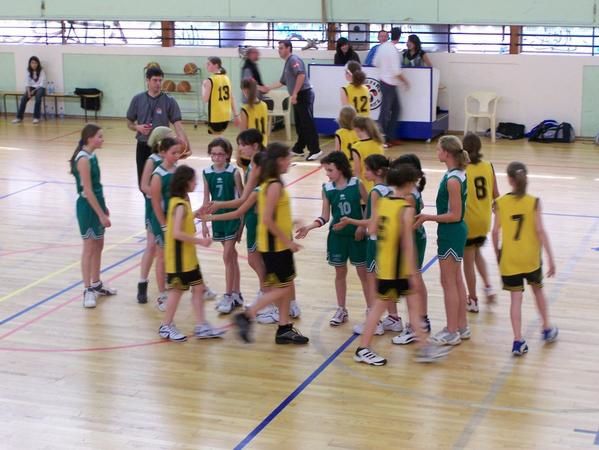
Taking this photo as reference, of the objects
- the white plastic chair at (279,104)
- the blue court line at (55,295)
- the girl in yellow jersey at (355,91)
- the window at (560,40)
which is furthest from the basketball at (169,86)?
the blue court line at (55,295)

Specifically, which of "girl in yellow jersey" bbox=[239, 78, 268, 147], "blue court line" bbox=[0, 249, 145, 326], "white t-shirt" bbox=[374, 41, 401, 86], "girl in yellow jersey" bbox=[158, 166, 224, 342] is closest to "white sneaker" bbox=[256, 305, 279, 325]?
"girl in yellow jersey" bbox=[158, 166, 224, 342]

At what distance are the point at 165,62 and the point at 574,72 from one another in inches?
296

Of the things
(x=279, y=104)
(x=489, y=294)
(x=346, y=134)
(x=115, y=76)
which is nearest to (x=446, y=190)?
(x=489, y=294)

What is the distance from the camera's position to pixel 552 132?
53.9 feet

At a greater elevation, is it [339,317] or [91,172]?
[91,172]

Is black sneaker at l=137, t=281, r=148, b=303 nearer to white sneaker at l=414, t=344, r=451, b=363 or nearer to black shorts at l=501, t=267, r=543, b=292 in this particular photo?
white sneaker at l=414, t=344, r=451, b=363

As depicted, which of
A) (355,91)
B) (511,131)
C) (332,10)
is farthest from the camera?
(332,10)

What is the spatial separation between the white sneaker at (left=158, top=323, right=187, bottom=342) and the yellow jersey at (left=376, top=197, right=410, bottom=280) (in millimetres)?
1757

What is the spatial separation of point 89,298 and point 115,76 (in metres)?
11.5

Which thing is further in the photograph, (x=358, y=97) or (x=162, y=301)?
(x=358, y=97)

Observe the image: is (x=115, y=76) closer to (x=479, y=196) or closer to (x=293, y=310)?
(x=293, y=310)

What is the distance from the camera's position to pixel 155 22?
1916 centimetres

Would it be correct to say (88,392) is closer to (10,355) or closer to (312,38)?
(10,355)

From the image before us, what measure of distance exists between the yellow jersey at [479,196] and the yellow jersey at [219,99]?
18.2ft
